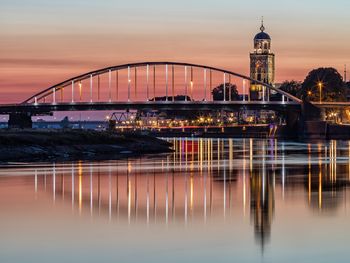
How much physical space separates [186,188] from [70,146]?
4305cm

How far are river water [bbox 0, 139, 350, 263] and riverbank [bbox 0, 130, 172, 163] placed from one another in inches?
805

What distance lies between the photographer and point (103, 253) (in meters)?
24.4

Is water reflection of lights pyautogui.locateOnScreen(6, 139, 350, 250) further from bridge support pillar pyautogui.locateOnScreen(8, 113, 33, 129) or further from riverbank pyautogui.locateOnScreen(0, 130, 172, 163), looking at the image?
bridge support pillar pyautogui.locateOnScreen(8, 113, 33, 129)

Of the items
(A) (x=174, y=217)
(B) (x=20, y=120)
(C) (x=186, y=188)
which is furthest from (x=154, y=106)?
(A) (x=174, y=217)

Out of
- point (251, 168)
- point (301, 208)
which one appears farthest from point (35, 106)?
point (301, 208)

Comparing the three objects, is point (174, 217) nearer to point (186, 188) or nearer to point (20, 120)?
point (186, 188)

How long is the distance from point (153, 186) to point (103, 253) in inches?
777

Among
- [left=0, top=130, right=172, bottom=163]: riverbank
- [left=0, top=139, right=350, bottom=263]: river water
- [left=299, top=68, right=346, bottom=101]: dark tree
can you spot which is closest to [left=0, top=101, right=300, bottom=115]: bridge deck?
[left=299, top=68, right=346, bottom=101]: dark tree

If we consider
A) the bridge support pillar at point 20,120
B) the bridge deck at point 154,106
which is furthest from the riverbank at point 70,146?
the bridge support pillar at point 20,120

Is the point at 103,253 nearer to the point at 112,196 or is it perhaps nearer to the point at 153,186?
the point at 112,196

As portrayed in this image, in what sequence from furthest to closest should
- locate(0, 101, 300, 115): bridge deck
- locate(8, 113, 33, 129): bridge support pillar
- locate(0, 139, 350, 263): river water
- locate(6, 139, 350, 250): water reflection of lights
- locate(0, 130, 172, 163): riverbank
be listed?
locate(8, 113, 33, 129): bridge support pillar
locate(0, 101, 300, 115): bridge deck
locate(0, 130, 172, 163): riverbank
locate(6, 139, 350, 250): water reflection of lights
locate(0, 139, 350, 263): river water

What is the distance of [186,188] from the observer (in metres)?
42.8

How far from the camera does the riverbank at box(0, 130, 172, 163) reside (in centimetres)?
7325

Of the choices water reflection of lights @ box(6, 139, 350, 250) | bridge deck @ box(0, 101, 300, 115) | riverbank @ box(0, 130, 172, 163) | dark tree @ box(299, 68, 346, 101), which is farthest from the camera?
dark tree @ box(299, 68, 346, 101)
